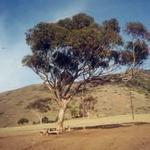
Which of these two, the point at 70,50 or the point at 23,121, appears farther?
the point at 23,121

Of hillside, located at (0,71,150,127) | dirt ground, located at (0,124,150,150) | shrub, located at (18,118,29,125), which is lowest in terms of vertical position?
dirt ground, located at (0,124,150,150)

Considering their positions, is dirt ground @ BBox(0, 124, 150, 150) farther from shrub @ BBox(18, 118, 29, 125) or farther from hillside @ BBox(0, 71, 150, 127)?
A: shrub @ BBox(18, 118, 29, 125)

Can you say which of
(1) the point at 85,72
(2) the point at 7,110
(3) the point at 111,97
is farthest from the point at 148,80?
(1) the point at 85,72

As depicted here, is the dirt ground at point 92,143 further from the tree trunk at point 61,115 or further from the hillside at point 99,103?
the hillside at point 99,103

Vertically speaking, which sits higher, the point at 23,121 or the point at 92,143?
the point at 23,121

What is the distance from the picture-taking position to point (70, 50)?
42.2 meters

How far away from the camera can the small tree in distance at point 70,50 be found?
4006cm

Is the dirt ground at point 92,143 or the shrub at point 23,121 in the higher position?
the shrub at point 23,121

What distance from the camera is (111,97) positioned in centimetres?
10962

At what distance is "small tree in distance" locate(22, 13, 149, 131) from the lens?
4006 cm

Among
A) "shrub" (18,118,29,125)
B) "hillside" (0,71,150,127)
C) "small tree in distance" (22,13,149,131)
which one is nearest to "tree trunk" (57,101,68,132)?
"small tree in distance" (22,13,149,131)

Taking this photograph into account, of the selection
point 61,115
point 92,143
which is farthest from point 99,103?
point 92,143

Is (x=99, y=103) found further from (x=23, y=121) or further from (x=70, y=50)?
(x=70, y=50)

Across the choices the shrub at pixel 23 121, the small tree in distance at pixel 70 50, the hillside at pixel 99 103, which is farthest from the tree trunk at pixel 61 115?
the shrub at pixel 23 121
